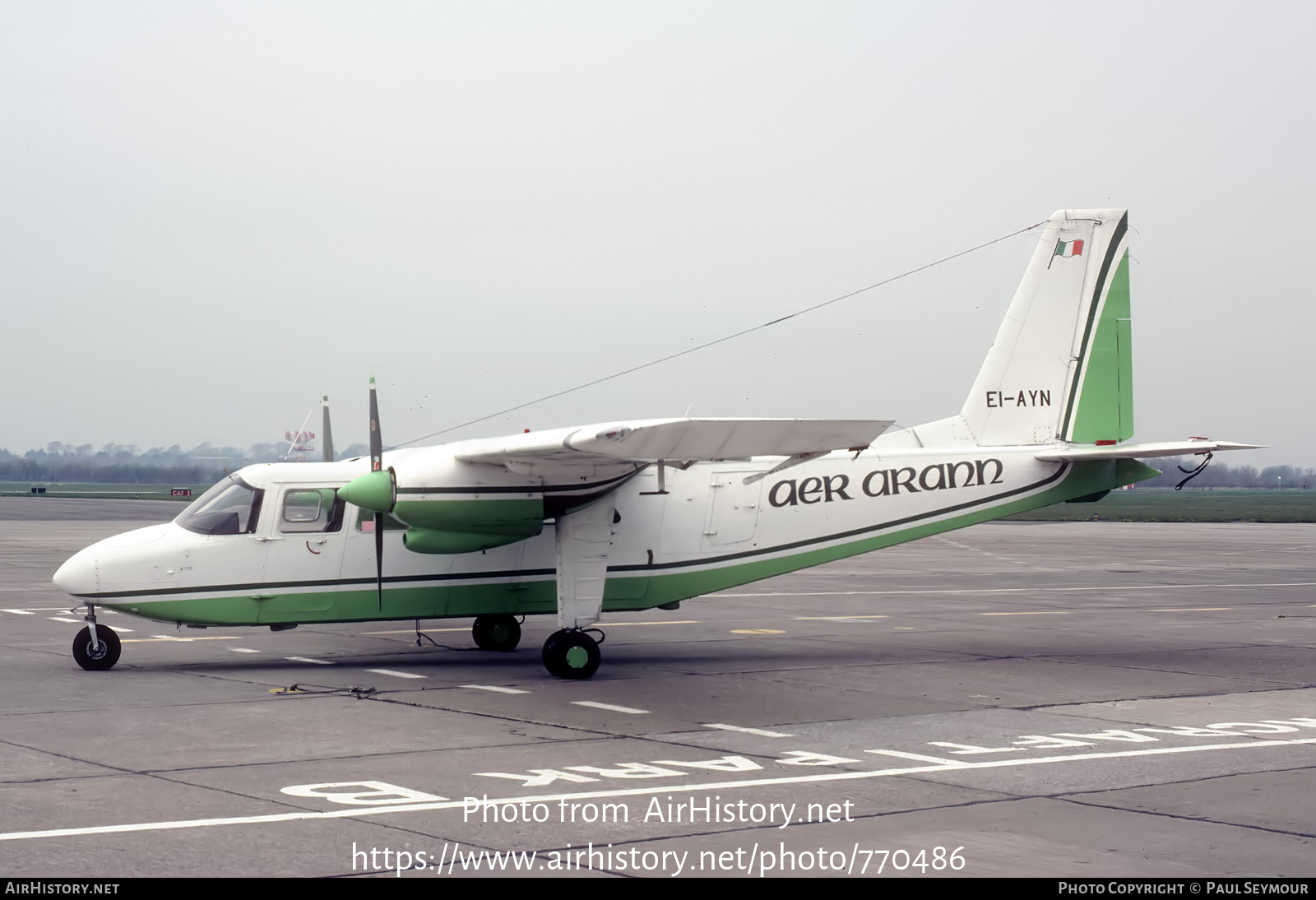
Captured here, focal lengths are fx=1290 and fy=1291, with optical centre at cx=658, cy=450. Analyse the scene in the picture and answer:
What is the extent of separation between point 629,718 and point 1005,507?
7.65 meters

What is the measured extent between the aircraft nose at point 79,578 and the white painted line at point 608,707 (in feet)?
20.7

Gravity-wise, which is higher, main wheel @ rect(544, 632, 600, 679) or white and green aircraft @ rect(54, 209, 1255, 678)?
white and green aircraft @ rect(54, 209, 1255, 678)

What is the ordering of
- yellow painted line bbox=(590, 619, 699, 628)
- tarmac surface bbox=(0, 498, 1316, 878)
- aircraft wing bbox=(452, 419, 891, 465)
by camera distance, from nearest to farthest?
1. tarmac surface bbox=(0, 498, 1316, 878)
2. aircraft wing bbox=(452, 419, 891, 465)
3. yellow painted line bbox=(590, 619, 699, 628)

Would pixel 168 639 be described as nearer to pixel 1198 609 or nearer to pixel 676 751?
pixel 676 751

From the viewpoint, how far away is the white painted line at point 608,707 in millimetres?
13211

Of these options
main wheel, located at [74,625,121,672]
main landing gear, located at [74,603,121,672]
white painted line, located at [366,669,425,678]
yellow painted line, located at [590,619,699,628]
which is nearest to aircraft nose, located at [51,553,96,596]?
main landing gear, located at [74,603,121,672]

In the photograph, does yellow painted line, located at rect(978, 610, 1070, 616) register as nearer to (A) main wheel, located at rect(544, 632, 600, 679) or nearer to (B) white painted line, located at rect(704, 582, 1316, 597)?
(B) white painted line, located at rect(704, 582, 1316, 597)

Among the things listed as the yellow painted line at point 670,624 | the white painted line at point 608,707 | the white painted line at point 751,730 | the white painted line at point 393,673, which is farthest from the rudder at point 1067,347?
the white painted line at point 393,673

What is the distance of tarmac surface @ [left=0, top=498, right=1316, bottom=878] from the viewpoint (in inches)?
308

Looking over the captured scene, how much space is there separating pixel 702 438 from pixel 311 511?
237 inches

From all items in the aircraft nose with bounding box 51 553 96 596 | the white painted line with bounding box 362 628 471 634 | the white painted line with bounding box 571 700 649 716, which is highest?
the aircraft nose with bounding box 51 553 96 596

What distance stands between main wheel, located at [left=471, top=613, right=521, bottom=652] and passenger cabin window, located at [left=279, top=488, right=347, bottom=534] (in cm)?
269

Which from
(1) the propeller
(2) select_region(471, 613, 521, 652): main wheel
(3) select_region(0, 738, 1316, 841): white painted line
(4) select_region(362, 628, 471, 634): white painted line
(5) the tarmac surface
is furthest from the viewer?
(4) select_region(362, 628, 471, 634): white painted line

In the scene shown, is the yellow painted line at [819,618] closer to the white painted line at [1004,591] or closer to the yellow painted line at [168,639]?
the white painted line at [1004,591]
